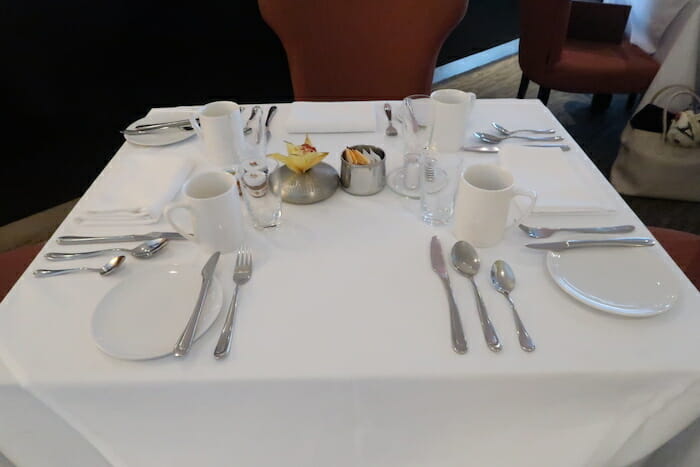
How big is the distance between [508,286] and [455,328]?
0.10 meters

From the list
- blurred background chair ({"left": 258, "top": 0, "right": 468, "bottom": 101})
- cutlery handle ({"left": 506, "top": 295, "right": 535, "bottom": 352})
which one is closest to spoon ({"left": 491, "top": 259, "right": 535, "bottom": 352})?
cutlery handle ({"left": 506, "top": 295, "right": 535, "bottom": 352})

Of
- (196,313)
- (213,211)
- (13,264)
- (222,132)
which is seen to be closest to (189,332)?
(196,313)

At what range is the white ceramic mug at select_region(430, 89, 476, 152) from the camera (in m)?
0.80

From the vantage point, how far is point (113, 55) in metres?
1.58

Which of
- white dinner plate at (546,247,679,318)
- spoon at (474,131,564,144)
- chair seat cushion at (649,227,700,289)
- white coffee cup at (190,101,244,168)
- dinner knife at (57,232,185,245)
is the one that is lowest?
chair seat cushion at (649,227,700,289)

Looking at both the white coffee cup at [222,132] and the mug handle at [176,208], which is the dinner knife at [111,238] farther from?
the white coffee cup at [222,132]

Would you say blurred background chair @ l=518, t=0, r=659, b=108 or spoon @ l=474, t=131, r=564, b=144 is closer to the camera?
spoon @ l=474, t=131, r=564, b=144

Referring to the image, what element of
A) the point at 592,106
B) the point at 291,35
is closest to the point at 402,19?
the point at 291,35

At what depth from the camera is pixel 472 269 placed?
1.90 ft

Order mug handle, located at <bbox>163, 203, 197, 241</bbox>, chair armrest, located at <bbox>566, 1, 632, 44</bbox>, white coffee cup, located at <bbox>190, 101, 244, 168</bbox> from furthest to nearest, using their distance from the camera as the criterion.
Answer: chair armrest, located at <bbox>566, 1, 632, 44</bbox> < white coffee cup, located at <bbox>190, 101, 244, 168</bbox> < mug handle, located at <bbox>163, 203, 197, 241</bbox>

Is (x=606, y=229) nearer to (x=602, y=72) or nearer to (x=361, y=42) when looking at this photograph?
(x=361, y=42)

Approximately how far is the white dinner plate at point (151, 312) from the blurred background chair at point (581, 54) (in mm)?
1813

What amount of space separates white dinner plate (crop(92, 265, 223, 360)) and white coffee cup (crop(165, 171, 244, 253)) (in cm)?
5

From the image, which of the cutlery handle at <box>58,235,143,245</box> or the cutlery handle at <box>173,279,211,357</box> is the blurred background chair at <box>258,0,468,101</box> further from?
the cutlery handle at <box>173,279,211,357</box>
